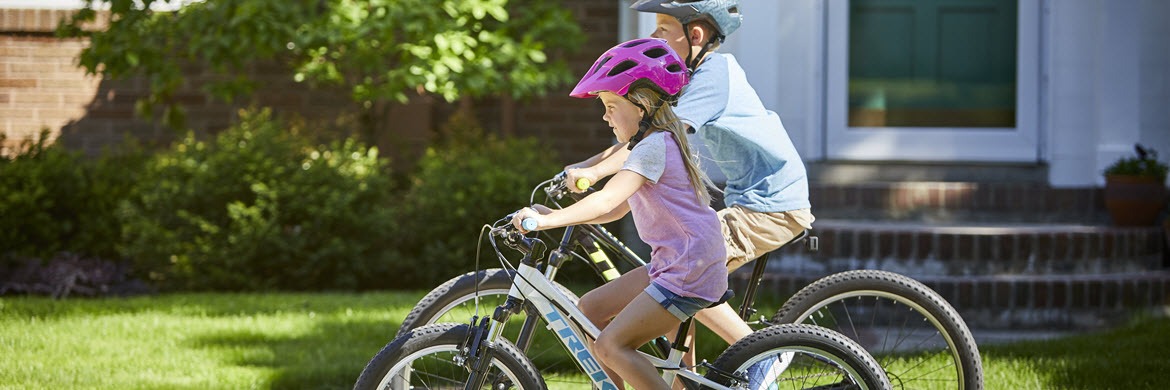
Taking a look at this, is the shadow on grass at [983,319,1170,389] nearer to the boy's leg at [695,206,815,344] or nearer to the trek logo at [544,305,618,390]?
the boy's leg at [695,206,815,344]

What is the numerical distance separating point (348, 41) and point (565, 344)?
453cm

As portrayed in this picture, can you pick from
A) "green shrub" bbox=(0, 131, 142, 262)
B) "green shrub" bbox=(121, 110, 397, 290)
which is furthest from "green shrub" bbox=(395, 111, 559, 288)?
"green shrub" bbox=(0, 131, 142, 262)

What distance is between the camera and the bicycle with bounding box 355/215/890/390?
3184 mm

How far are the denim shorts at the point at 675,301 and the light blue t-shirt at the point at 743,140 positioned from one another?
0.52 m

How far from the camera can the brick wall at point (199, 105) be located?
898 centimetres

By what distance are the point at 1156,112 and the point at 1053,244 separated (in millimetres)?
1586

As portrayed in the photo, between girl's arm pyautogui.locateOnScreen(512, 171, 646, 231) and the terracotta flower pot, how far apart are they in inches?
190

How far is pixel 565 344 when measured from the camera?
336cm

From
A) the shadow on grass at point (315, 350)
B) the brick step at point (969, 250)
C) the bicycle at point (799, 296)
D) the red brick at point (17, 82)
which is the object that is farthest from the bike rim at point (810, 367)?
the red brick at point (17, 82)

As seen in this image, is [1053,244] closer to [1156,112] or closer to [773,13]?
[1156,112]

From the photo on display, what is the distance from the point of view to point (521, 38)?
8695 millimetres

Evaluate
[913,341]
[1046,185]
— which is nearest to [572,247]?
[913,341]

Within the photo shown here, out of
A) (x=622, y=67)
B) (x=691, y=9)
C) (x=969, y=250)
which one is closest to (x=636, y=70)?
(x=622, y=67)

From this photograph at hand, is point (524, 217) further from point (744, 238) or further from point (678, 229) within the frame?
point (744, 238)
